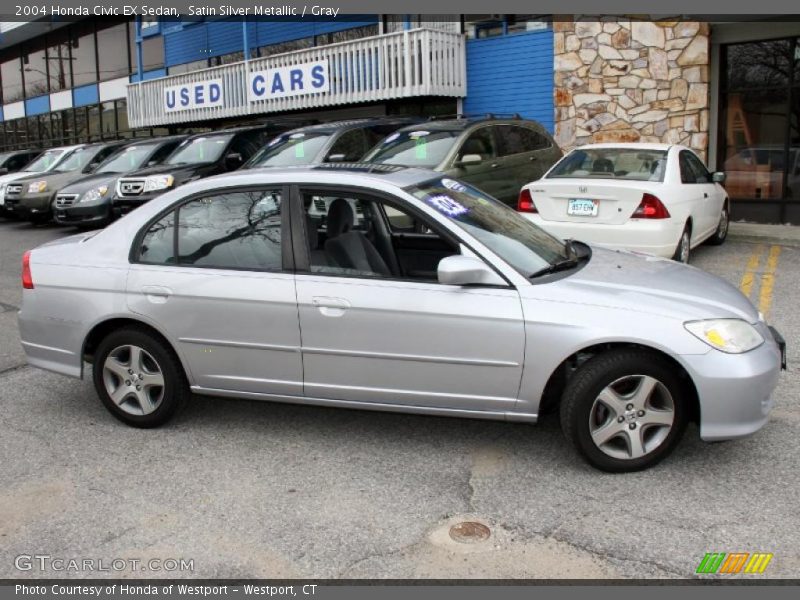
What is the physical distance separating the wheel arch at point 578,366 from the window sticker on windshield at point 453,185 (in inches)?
52.9

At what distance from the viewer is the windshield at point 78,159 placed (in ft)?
55.7

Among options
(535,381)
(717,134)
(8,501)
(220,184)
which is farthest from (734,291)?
(717,134)

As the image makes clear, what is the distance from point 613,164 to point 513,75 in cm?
666

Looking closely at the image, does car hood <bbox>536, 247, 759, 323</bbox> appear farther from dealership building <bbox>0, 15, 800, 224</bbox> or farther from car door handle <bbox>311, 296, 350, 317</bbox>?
dealership building <bbox>0, 15, 800, 224</bbox>

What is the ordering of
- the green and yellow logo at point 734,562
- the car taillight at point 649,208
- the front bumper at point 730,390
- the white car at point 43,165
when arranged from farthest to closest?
1. the white car at point 43,165
2. the car taillight at point 649,208
3. the front bumper at point 730,390
4. the green and yellow logo at point 734,562

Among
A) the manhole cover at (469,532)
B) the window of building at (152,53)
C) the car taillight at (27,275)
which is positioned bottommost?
the manhole cover at (469,532)

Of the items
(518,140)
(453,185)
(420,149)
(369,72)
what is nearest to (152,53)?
(369,72)

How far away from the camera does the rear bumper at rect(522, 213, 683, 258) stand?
7.75m

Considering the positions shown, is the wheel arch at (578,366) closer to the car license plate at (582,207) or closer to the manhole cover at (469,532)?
the manhole cover at (469,532)

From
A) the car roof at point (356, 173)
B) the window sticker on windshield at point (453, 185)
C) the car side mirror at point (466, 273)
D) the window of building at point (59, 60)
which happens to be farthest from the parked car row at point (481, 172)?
the window of building at point (59, 60)

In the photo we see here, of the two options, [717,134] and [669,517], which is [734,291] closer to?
[669,517]

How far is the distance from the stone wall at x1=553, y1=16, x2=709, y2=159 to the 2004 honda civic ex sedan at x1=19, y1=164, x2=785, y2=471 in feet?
30.0

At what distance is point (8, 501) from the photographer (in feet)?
13.1

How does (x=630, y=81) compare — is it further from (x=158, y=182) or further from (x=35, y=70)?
(x=35, y=70)
